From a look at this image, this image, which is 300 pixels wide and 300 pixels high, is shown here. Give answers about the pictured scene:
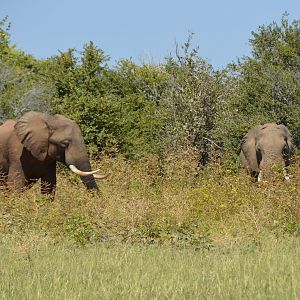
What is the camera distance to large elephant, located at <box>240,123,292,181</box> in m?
20.2

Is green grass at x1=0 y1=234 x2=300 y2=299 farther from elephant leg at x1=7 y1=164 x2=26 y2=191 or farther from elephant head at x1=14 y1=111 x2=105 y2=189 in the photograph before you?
elephant head at x1=14 y1=111 x2=105 y2=189

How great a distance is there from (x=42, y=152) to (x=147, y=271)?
8630mm

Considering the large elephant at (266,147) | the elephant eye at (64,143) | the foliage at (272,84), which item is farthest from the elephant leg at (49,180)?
the foliage at (272,84)

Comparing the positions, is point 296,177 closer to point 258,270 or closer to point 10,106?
point 258,270

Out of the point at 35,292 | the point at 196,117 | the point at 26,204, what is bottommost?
the point at 35,292

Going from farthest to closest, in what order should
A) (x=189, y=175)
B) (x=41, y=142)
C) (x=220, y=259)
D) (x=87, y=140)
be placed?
(x=87, y=140) < (x=189, y=175) < (x=41, y=142) < (x=220, y=259)

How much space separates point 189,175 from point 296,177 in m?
3.63

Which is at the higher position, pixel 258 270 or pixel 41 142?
pixel 41 142

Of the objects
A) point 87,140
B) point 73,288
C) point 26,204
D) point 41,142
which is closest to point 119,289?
point 73,288

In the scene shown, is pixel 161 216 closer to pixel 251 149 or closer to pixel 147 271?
pixel 147 271

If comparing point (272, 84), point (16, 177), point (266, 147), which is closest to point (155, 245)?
point (16, 177)

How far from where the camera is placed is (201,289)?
724 cm

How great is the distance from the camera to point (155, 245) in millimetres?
10648

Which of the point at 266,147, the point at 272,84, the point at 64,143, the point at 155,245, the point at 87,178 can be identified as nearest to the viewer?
the point at 155,245
